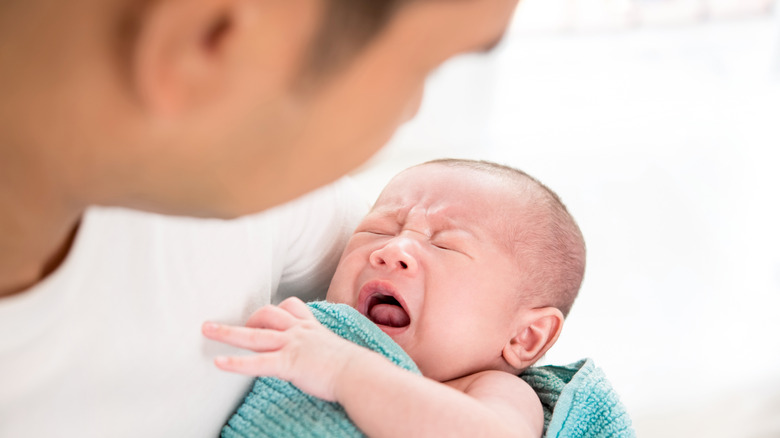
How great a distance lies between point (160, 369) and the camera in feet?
2.53

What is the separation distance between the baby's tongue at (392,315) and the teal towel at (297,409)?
0.11 m

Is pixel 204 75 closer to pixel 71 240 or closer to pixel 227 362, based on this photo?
pixel 71 240

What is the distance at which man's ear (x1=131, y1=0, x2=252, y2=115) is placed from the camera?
16.7 inches

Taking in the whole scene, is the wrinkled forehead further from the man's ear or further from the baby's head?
the man's ear

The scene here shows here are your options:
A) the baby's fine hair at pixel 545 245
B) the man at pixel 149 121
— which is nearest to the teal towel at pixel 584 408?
the baby's fine hair at pixel 545 245

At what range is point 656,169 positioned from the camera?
2.01 metres

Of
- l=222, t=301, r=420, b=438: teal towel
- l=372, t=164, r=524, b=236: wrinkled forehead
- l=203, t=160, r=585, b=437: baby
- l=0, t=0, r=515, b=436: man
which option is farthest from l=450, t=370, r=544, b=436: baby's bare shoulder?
l=0, t=0, r=515, b=436: man

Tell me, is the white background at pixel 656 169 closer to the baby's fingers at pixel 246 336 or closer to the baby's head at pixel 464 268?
the baby's head at pixel 464 268

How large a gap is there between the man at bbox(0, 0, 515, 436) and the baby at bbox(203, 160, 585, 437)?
0.74 ft

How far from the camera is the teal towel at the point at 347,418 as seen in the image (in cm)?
92

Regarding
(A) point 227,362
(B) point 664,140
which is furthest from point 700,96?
(A) point 227,362

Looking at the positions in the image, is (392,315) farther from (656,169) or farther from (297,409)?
(656,169)

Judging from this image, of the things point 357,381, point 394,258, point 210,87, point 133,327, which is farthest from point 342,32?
point 394,258

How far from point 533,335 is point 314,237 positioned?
0.37 metres
